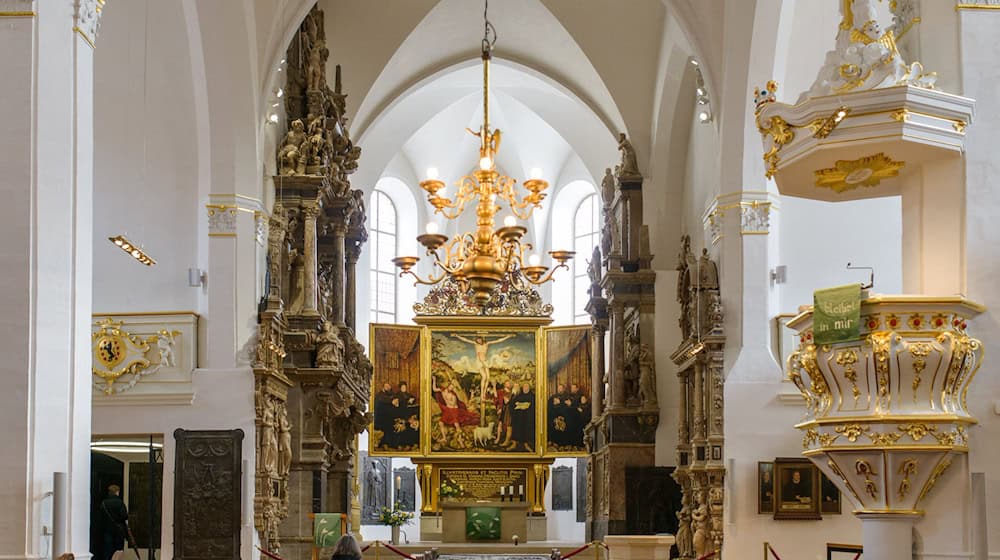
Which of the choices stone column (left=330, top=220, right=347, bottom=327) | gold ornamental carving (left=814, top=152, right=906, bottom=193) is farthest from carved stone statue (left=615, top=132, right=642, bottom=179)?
gold ornamental carving (left=814, top=152, right=906, bottom=193)

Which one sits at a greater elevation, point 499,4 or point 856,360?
point 499,4

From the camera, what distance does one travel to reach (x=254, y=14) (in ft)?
52.1

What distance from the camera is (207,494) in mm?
14766

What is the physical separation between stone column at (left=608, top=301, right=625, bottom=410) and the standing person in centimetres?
951

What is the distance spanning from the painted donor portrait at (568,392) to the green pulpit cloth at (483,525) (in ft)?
5.94

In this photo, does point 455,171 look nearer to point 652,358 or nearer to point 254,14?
point 652,358

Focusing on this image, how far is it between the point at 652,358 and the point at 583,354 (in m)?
6.41

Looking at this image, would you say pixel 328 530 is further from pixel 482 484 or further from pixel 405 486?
pixel 405 486

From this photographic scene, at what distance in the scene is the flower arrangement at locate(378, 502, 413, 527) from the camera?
26953 mm

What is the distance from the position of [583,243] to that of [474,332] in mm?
3578

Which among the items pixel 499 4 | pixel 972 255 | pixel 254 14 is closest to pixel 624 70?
pixel 499 4

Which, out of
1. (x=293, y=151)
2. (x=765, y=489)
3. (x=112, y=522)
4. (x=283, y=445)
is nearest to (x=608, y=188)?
(x=293, y=151)

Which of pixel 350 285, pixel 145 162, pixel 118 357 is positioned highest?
pixel 145 162

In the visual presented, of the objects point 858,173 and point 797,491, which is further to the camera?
point 797,491
